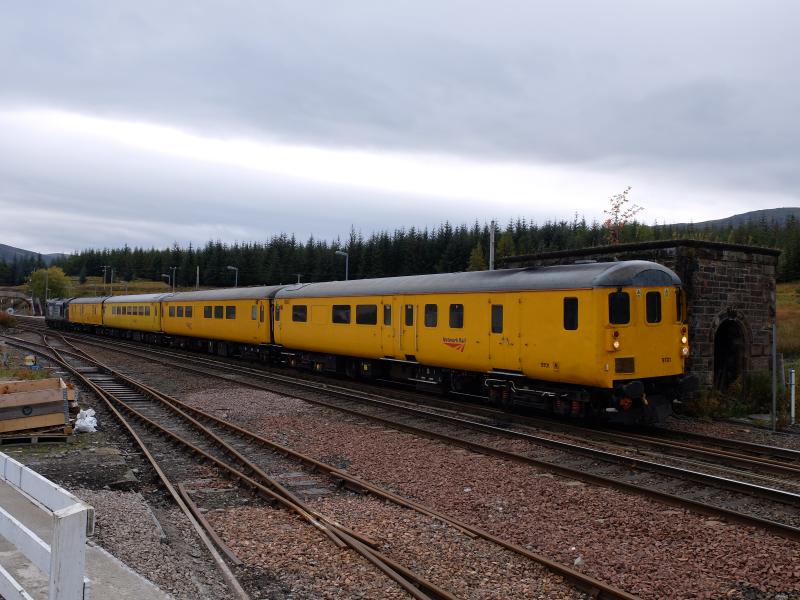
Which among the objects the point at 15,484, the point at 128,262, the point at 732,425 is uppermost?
the point at 128,262

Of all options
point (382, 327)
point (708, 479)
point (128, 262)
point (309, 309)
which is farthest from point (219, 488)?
point (128, 262)

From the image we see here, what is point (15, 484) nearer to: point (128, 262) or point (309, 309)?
point (309, 309)

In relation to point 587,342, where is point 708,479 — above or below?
below

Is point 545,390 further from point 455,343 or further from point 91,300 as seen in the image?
point 91,300

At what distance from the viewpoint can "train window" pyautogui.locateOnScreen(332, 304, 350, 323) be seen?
19.7 metres

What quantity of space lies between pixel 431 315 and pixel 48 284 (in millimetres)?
108831

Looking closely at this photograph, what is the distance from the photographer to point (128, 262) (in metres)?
155

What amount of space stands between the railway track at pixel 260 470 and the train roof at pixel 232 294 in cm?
823

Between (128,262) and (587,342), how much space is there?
158 meters

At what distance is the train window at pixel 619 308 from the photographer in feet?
39.3

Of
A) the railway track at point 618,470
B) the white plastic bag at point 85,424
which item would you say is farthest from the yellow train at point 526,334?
the white plastic bag at point 85,424

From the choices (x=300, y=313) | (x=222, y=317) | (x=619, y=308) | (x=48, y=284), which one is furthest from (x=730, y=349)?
(x=48, y=284)

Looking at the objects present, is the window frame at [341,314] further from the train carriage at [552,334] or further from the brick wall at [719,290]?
the brick wall at [719,290]

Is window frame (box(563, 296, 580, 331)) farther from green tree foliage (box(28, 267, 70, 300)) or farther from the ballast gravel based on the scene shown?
green tree foliage (box(28, 267, 70, 300))
